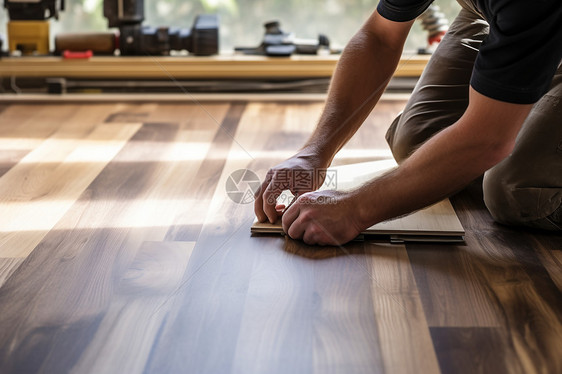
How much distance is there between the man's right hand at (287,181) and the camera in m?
1.56

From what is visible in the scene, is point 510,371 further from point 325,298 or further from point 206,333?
point 206,333

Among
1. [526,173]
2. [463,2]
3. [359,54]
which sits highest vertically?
[463,2]

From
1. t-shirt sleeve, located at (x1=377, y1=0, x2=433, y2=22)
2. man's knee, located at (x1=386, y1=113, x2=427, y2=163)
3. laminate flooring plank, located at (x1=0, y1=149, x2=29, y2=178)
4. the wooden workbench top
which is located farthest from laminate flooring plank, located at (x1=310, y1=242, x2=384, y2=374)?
the wooden workbench top

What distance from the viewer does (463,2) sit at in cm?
186

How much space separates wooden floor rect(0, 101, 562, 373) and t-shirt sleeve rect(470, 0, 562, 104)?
0.41m

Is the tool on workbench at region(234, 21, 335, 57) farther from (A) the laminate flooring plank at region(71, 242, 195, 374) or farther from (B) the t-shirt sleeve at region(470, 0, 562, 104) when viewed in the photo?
(B) the t-shirt sleeve at region(470, 0, 562, 104)

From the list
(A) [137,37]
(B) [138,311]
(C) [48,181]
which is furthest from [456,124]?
(A) [137,37]

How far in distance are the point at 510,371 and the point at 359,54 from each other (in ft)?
3.05

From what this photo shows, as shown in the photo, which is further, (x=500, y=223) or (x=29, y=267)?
(x=500, y=223)

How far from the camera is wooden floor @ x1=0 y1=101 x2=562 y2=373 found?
113 cm

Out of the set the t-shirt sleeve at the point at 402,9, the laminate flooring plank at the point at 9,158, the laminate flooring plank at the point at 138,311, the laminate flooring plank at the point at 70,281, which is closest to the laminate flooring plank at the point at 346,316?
the laminate flooring plank at the point at 138,311

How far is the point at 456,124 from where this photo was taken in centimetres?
132

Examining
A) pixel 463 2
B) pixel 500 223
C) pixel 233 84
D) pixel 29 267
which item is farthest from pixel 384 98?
pixel 29 267

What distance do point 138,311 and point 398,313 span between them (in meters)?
0.50
